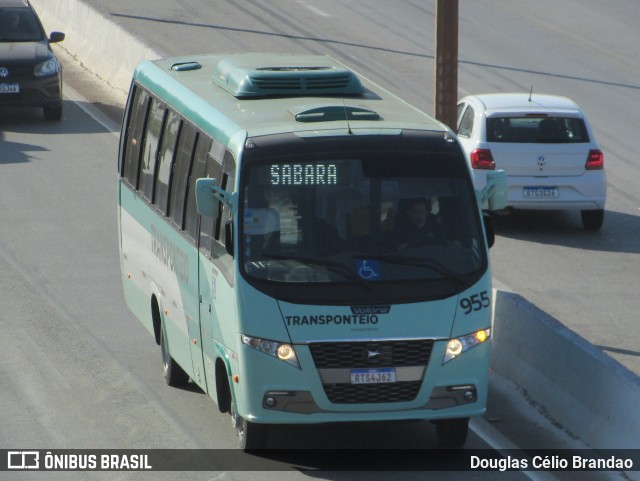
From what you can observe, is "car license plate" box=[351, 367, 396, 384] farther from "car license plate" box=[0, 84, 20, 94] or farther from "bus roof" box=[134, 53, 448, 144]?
"car license plate" box=[0, 84, 20, 94]

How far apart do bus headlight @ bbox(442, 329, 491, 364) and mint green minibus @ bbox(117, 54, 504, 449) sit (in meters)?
0.01

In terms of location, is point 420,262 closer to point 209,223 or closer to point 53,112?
point 209,223

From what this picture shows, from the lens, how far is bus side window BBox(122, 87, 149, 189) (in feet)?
47.7

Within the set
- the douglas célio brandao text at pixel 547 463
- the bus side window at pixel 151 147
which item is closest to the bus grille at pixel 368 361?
the douglas célio brandao text at pixel 547 463

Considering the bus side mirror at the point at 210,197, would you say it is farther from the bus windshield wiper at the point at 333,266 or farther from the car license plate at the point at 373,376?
the car license plate at the point at 373,376

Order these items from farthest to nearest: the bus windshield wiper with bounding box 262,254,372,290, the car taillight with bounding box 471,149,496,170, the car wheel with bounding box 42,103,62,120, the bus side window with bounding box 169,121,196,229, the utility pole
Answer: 1. the car wheel with bounding box 42,103,62,120
2. the car taillight with bounding box 471,149,496,170
3. the utility pole
4. the bus side window with bounding box 169,121,196,229
5. the bus windshield wiper with bounding box 262,254,372,290

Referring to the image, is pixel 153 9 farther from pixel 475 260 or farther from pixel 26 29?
pixel 475 260

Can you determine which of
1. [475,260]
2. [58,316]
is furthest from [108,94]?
[475,260]

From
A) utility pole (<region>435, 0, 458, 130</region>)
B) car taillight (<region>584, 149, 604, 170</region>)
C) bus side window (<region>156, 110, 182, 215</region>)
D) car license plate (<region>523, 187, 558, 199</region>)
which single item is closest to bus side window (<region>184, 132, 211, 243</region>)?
bus side window (<region>156, 110, 182, 215</region>)

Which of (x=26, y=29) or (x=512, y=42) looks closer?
(x=26, y=29)

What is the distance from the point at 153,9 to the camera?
3725 centimetres

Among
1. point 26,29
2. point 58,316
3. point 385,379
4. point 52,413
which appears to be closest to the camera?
point 385,379

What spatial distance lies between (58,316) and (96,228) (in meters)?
4.22

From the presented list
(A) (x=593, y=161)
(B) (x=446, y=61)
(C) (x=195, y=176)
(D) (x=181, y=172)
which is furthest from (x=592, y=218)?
(C) (x=195, y=176)
